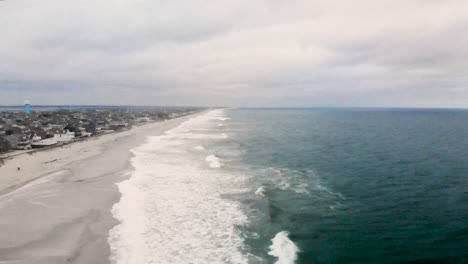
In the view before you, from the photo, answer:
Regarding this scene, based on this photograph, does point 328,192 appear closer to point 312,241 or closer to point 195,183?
point 312,241

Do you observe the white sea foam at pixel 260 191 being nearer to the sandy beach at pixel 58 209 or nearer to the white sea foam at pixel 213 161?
the white sea foam at pixel 213 161

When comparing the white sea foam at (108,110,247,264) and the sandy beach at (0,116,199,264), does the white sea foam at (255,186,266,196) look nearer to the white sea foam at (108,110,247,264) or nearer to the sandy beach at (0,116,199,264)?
the white sea foam at (108,110,247,264)

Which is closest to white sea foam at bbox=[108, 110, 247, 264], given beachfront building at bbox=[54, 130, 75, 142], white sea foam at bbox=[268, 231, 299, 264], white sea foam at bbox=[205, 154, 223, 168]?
white sea foam at bbox=[268, 231, 299, 264]

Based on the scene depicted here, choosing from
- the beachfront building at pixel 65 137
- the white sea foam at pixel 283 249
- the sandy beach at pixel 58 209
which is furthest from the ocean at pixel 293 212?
the beachfront building at pixel 65 137

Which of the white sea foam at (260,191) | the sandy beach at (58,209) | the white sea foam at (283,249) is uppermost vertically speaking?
the white sea foam at (260,191)

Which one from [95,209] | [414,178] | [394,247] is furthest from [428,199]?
[95,209]

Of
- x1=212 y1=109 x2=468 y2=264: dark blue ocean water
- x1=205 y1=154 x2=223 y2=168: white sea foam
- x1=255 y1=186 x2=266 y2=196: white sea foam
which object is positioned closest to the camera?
x1=212 y1=109 x2=468 y2=264: dark blue ocean water
